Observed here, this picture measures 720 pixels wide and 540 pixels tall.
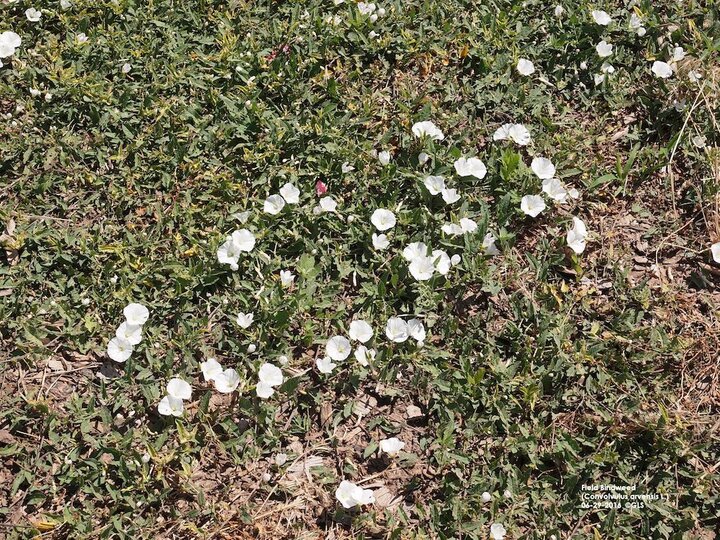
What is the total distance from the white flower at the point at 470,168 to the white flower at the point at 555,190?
0.29 metres

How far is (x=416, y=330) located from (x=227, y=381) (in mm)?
805

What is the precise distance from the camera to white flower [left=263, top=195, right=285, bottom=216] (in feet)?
10.2

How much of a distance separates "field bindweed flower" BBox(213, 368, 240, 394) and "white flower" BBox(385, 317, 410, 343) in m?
0.65

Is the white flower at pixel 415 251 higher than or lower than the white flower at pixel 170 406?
higher

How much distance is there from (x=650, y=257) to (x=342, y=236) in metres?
1.43

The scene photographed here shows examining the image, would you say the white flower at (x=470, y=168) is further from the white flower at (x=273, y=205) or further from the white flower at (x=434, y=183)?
the white flower at (x=273, y=205)

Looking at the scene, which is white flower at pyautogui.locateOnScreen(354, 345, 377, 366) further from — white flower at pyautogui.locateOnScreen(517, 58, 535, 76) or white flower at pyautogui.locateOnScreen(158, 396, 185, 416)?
white flower at pyautogui.locateOnScreen(517, 58, 535, 76)

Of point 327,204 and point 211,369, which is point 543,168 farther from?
point 211,369

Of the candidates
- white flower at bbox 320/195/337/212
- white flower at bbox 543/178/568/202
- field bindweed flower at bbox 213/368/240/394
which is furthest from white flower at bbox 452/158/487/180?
field bindweed flower at bbox 213/368/240/394

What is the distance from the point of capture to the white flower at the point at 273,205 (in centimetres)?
312

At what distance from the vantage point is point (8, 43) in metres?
3.53

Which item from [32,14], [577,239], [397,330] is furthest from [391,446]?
[32,14]

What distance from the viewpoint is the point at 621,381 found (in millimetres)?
2783

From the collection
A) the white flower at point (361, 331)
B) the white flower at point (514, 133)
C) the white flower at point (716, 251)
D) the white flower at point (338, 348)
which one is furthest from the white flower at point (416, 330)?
the white flower at point (716, 251)
